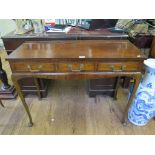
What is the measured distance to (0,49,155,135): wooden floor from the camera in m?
1.52

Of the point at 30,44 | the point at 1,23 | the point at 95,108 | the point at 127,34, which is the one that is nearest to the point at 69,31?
the point at 30,44

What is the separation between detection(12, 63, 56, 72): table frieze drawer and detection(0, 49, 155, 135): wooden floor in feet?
2.37

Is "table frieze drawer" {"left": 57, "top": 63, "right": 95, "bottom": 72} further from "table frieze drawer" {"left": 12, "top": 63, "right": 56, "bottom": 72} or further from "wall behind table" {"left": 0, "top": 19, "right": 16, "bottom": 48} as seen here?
"wall behind table" {"left": 0, "top": 19, "right": 16, "bottom": 48}

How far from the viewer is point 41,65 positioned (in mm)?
1139

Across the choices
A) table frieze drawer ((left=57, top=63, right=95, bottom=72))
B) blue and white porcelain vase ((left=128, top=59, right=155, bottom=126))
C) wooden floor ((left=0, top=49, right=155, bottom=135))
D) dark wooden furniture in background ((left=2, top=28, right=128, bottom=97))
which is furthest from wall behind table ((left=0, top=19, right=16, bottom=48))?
blue and white porcelain vase ((left=128, top=59, right=155, bottom=126))

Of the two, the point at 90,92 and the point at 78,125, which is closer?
the point at 78,125

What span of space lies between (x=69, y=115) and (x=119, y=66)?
90 centimetres

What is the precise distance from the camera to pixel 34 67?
3.78ft

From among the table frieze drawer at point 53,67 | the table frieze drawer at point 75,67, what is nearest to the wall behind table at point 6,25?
the table frieze drawer at point 53,67
